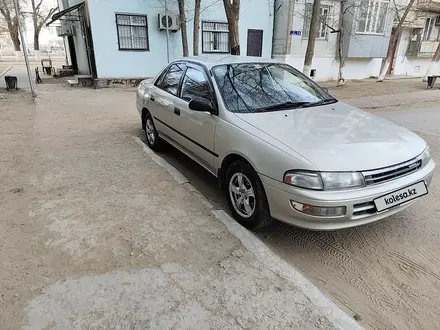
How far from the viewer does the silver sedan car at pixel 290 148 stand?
8.02 feet

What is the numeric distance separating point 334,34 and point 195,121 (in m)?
16.6

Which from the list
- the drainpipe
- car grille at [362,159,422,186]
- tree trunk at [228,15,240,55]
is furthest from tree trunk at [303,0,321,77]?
car grille at [362,159,422,186]

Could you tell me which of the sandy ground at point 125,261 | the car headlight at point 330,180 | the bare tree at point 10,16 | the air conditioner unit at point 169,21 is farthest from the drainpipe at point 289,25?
the bare tree at point 10,16

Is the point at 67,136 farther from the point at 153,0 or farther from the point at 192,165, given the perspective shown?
the point at 153,0

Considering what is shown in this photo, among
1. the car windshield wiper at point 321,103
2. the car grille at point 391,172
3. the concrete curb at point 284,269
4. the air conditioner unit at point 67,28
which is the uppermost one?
the air conditioner unit at point 67,28

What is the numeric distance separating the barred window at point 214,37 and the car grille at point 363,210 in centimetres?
1442

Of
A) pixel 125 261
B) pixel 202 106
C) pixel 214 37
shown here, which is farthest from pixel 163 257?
pixel 214 37

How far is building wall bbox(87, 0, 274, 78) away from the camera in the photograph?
1320 centimetres

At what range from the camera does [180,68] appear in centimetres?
447

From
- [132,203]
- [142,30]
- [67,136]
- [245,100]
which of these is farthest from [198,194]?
[142,30]

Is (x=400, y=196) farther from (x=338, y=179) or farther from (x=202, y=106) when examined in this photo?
(x=202, y=106)

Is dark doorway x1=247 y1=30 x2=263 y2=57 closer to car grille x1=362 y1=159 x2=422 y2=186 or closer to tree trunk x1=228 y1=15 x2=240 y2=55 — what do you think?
tree trunk x1=228 y1=15 x2=240 y2=55

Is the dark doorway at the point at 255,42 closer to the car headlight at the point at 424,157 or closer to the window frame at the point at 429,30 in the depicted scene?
the window frame at the point at 429,30

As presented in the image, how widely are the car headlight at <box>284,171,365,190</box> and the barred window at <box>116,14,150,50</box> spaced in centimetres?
1339
